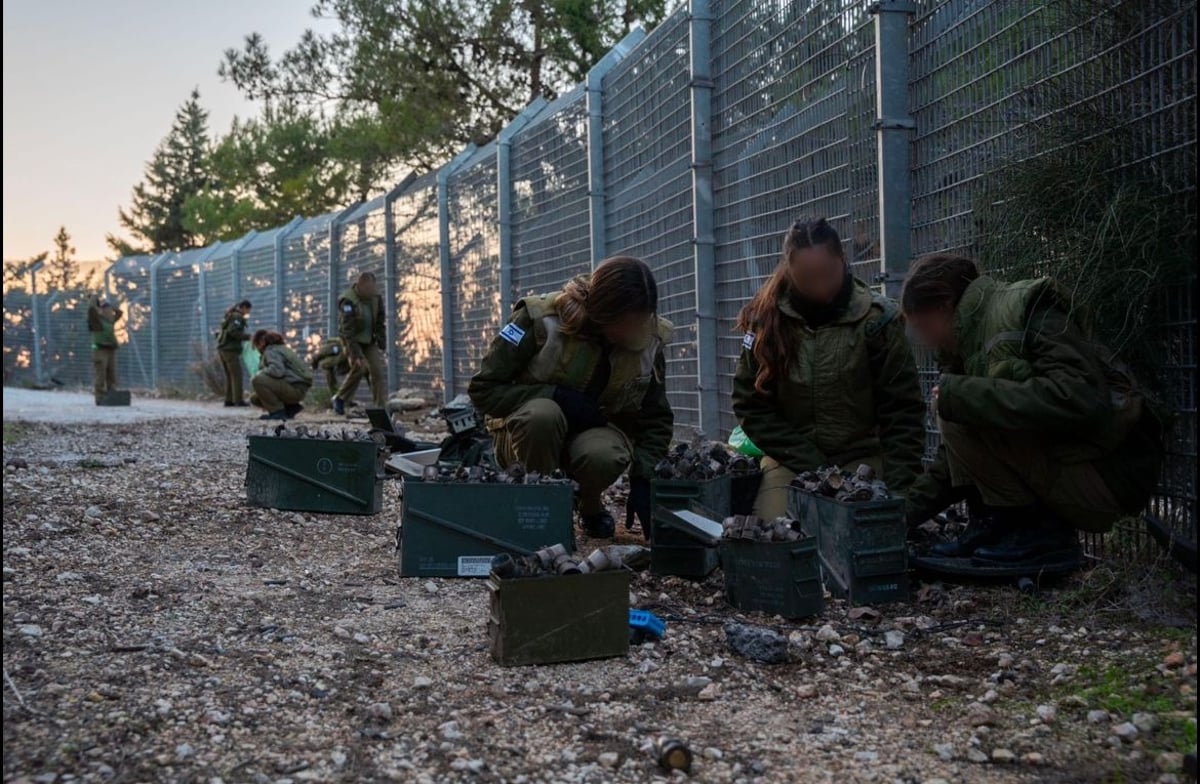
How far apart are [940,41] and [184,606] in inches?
151

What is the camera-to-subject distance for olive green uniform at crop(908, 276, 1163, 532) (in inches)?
142

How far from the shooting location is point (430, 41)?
1814 cm

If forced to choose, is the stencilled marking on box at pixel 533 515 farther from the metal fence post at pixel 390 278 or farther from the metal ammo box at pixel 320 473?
the metal fence post at pixel 390 278

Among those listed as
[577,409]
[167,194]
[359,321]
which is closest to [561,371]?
[577,409]

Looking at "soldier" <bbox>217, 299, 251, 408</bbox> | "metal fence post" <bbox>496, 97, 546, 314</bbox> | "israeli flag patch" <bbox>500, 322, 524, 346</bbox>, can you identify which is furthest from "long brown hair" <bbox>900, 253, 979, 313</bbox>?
"soldier" <bbox>217, 299, 251, 408</bbox>

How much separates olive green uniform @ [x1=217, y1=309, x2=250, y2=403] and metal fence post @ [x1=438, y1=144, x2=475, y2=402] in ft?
16.5

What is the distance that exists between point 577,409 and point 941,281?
1.66 metres

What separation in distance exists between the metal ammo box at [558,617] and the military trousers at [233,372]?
15.2 meters

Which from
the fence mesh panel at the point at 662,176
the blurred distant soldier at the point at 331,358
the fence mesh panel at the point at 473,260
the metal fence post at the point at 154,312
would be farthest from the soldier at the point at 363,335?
the metal fence post at the point at 154,312

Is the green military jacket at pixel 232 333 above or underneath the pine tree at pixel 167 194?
underneath

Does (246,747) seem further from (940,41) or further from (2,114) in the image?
(940,41)

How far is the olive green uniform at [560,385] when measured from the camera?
4.83m

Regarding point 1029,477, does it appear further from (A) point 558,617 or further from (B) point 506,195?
(B) point 506,195

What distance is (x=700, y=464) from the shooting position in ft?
14.9
